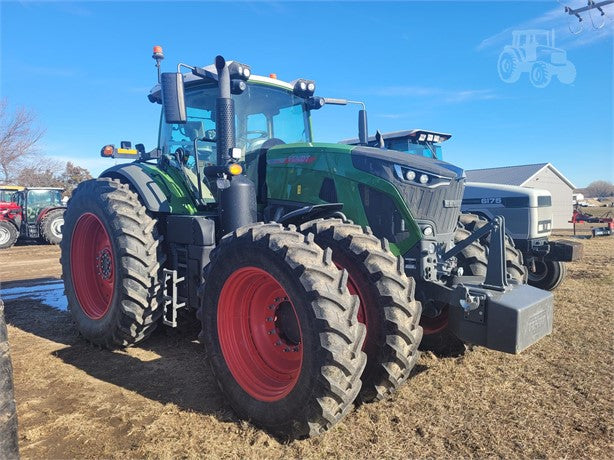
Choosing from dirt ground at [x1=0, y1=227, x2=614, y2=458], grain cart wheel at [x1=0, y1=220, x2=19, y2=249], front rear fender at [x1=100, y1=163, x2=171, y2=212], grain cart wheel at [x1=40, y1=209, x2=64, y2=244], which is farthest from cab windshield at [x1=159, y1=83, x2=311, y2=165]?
grain cart wheel at [x1=0, y1=220, x2=19, y2=249]

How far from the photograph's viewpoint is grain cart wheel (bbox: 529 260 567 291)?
6938 mm

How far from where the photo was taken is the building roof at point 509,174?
29.6 metres

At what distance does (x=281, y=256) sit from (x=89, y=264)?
10.8 feet

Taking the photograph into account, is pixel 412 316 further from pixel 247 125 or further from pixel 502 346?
pixel 247 125

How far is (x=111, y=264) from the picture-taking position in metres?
4.50

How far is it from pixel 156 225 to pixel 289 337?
6.94 feet

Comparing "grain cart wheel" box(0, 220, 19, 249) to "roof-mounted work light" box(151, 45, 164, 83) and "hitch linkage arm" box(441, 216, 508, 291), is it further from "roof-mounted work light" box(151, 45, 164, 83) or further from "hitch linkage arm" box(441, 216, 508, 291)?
"hitch linkage arm" box(441, 216, 508, 291)

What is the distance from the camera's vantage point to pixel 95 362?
4039mm

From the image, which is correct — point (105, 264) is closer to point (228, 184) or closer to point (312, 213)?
point (228, 184)

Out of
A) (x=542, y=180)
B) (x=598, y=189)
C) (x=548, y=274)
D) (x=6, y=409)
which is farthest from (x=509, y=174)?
(x=598, y=189)

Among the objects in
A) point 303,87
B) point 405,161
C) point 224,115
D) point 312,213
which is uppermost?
point 303,87

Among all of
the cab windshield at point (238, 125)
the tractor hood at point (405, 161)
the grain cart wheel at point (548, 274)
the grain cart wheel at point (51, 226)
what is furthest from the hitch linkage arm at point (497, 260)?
the grain cart wheel at point (51, 226)

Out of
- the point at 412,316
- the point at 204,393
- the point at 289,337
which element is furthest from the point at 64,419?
the point at 412,316

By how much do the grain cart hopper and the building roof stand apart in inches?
1077
